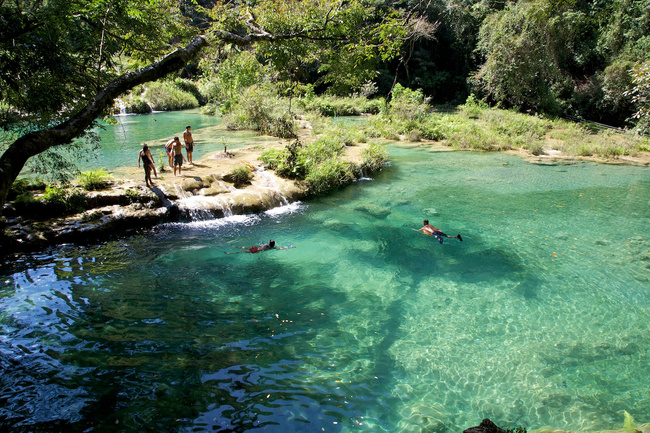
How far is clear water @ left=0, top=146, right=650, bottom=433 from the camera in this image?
468 cm

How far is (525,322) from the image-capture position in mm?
7031

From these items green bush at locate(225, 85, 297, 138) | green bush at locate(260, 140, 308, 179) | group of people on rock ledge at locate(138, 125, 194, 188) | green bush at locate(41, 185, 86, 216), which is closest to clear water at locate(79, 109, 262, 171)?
green bush at locate(225, 85, 297, 138)

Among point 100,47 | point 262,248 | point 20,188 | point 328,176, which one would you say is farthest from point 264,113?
point 100,47

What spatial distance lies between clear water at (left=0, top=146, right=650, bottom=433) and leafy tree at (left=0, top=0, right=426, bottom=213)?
8.54 feet

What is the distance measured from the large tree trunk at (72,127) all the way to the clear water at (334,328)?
2565mm

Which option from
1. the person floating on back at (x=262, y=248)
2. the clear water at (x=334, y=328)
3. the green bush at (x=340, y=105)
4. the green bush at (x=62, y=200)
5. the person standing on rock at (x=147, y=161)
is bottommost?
the clear water at (x=334, y=328)

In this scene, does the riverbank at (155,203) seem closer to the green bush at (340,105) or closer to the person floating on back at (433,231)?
the person floating on back at (433,231)

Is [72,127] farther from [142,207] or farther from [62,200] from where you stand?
[142,207]

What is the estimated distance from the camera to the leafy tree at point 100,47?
582 centimetres

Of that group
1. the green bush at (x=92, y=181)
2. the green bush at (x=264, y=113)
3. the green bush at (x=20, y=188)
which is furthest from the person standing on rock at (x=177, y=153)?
the green bush at (x=264, y=113)

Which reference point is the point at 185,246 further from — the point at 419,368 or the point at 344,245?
the point at 419,368

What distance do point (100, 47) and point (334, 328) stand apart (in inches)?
247

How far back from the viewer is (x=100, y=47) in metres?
6.32

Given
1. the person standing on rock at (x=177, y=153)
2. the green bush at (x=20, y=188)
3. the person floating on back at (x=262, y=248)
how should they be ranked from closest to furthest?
the person floating on back at (x=262, y=248) → the green bush at (x=20, y=188) → the person standing on rock at (x=177, y=153)
